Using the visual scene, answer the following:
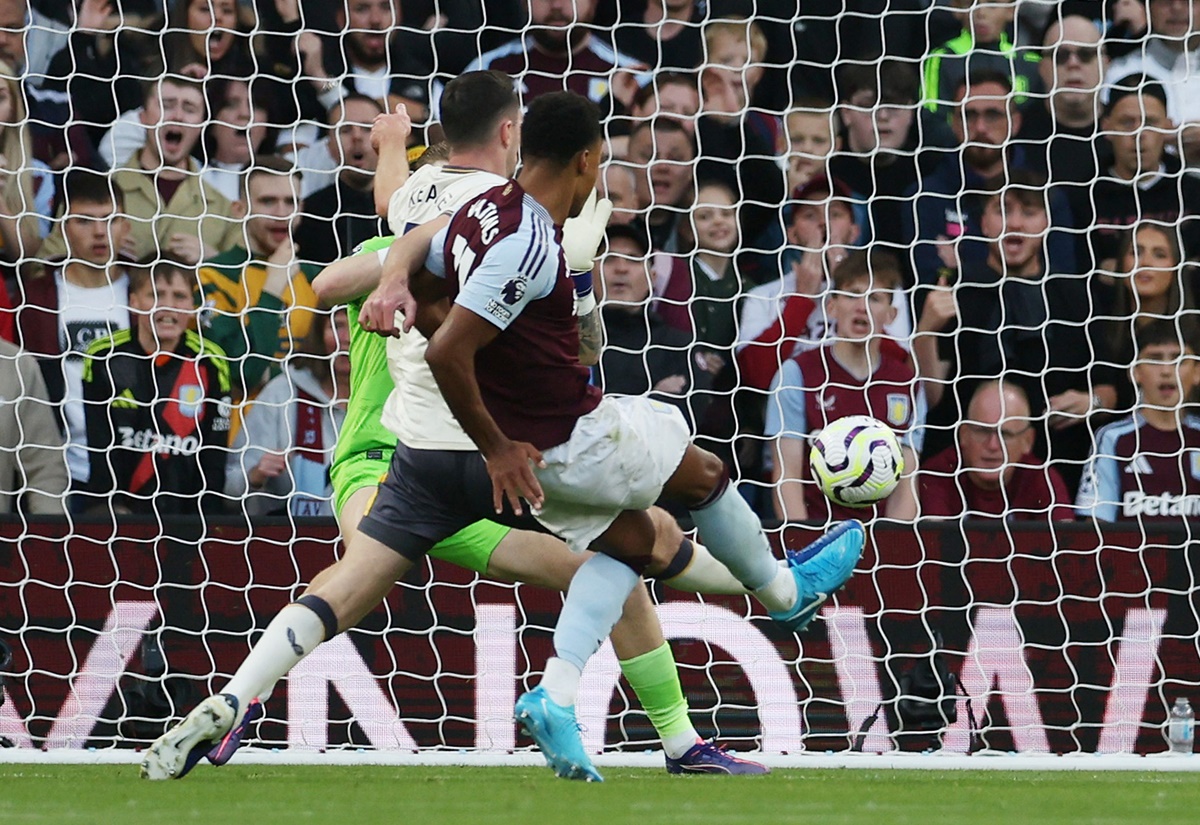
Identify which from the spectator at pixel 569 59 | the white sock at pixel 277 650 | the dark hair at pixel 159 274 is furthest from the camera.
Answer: the spectator at pixel 569 59

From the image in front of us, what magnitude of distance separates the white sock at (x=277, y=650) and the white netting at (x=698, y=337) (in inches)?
81.9

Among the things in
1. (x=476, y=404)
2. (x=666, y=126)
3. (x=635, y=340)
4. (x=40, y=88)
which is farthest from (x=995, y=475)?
(x=40, y=88)

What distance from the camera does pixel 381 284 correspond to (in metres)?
4.58

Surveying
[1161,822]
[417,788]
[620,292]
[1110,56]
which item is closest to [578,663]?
[417,788]

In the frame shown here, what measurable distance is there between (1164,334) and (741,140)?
2024 mm

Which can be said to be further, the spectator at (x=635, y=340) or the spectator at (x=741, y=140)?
the spectator at (x=741, y=140)

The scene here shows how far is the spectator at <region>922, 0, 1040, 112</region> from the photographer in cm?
843

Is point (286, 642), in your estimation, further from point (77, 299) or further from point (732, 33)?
point (732, 33)

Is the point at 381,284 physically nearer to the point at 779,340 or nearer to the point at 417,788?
the point at 417,788

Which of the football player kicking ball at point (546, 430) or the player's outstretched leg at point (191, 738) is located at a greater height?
the football player kicking ball at point (546, 430)

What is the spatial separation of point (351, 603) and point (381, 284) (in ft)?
2.98

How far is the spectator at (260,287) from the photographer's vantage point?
783 cm

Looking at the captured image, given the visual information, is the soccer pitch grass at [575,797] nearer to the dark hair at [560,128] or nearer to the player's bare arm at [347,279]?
the player's bare arm at [347,279]

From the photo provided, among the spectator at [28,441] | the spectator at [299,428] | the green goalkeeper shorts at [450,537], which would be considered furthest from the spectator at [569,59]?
the green goalkeeper shorts at [450,537]
